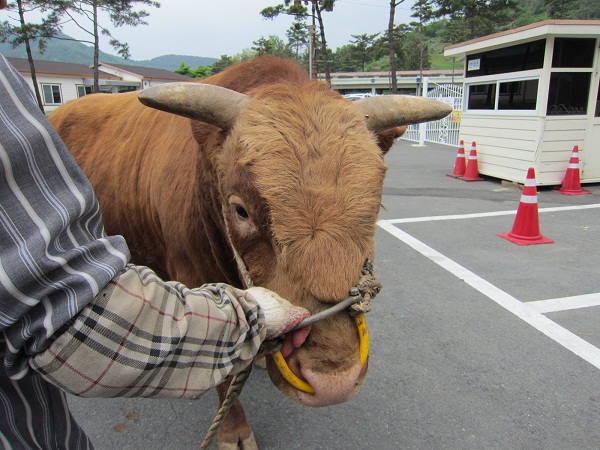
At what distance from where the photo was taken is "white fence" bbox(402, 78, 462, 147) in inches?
663

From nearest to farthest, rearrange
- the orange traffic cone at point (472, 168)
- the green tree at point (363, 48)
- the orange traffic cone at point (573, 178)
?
1. the orange traffic cone at point (573, 178)
2. the orange traffic cone at point (472, 168)
3. the green tree at point (363, 48)

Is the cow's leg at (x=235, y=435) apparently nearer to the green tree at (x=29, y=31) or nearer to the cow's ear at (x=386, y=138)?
the cow's ear at (x=386, y=138)

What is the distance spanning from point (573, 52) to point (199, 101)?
9738 millimetres

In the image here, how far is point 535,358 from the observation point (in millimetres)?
3469

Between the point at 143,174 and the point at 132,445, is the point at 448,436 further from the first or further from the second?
the point at 143,174

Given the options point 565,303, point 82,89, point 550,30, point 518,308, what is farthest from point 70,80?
point 565,303

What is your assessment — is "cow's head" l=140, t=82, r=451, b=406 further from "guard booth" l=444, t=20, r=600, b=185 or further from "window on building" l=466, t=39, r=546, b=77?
"window on building" l=466, t=39, r=546, b=77

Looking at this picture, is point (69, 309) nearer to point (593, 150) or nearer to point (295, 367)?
point (295, 367)

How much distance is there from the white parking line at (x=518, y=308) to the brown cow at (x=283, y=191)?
2.51m

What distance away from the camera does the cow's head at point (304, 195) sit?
60.5 inches

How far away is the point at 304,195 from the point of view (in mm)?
1600

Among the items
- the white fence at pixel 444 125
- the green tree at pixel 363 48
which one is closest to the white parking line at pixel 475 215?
the white fence at pixel 444 125

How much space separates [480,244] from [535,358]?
2902 millimetres

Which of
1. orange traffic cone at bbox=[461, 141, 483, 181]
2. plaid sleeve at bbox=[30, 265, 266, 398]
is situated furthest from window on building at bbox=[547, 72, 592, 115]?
plaid sleeve at bbox=[30, 265, 266, 398]
